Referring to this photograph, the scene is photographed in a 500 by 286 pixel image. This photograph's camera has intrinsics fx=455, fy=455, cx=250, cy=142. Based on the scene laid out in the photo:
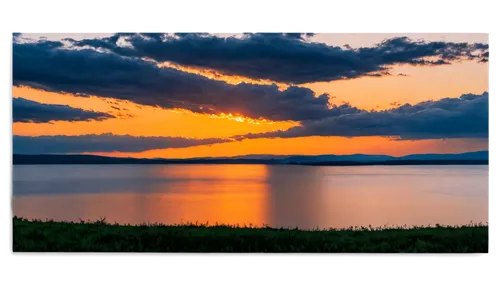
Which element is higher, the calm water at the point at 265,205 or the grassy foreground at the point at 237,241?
the grassy foreground at the point at 237,241

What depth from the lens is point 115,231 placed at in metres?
10.1

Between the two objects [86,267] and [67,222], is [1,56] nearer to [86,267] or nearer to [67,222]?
[86,267]

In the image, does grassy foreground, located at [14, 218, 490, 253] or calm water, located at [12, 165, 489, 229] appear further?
calm water, located at [12, 165, 489, 229]

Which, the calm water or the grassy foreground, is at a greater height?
the grassy foreground

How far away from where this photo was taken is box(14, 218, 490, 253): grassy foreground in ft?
27.9

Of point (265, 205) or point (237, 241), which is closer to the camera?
point (237, 241)

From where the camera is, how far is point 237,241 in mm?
8945

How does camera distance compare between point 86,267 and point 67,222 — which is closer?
point 86,267

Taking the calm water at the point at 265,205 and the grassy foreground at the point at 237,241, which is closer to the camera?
the grassy foreground at the point at 237,241

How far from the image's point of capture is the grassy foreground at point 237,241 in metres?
8.49
